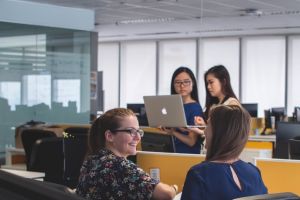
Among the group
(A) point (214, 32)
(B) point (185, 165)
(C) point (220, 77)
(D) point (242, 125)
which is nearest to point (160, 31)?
(A) point (214, 32)

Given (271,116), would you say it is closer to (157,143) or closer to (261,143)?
(261,143)

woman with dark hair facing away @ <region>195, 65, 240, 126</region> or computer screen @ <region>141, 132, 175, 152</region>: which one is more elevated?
woman with dark hair facing away @ <region>195, 65, 240, 126</region>

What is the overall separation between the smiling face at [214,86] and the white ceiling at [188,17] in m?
3.75

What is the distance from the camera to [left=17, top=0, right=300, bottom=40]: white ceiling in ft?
25.1

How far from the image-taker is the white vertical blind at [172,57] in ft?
40.7

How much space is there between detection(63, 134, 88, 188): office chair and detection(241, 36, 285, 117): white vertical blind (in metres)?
8.77

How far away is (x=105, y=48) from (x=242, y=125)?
11.9 m

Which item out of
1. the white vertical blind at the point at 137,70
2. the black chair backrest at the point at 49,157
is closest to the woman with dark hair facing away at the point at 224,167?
the black chair backrest at the point at 49,157

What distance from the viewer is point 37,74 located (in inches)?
308

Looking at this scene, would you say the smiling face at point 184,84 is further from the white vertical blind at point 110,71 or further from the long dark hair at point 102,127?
the white vertical blind at point 110,71

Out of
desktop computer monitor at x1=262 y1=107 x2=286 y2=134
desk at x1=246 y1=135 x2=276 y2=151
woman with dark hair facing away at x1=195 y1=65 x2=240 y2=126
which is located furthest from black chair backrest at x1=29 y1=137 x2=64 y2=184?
desktop computer monitor at x1=262 y1=107 x2=286 y2=134

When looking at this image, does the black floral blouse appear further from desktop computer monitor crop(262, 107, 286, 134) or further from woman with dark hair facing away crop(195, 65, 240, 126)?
desktop computer monitor crop(262, 107, 286, 134)

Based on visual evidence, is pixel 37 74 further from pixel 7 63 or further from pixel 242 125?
pixel 242 125

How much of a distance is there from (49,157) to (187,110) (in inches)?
51.0
